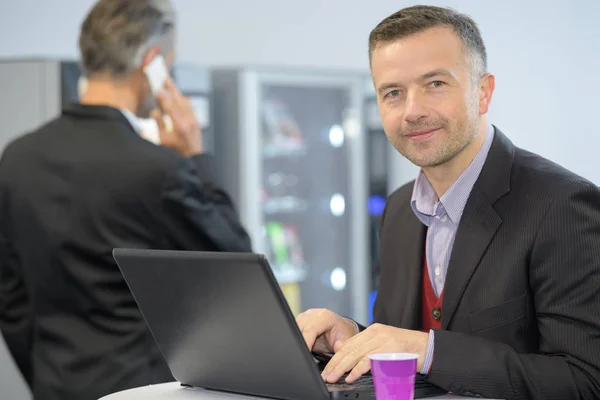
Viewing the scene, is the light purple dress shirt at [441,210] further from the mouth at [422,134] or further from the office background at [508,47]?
the office background at [508,47]

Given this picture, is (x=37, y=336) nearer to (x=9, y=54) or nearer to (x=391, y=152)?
(x=9, y=54)

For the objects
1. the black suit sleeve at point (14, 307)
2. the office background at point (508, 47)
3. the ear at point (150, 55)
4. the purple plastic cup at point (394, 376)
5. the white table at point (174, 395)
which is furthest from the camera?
the office background at point (508, 47)

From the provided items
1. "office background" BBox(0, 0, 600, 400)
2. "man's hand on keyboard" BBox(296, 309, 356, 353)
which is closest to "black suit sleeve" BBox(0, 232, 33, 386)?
"man's hand on keyboard" BBox(296, 309, 356, 353)

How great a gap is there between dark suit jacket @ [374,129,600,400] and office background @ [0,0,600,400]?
141 inches

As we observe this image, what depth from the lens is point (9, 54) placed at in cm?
489

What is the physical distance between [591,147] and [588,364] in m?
4.16

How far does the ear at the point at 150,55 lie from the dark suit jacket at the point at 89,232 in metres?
0.22

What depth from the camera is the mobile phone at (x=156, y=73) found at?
2740 millimetres

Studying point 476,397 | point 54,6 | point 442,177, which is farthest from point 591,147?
point 476,397

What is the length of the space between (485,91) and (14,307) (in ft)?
→ 4.79

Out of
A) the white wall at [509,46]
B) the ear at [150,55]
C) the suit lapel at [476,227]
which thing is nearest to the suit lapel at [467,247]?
the suit lapel at [476,227]

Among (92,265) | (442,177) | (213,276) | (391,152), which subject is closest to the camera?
(213,276)

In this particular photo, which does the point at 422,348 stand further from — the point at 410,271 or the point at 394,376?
the point at 410,271

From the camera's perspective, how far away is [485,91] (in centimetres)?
209
